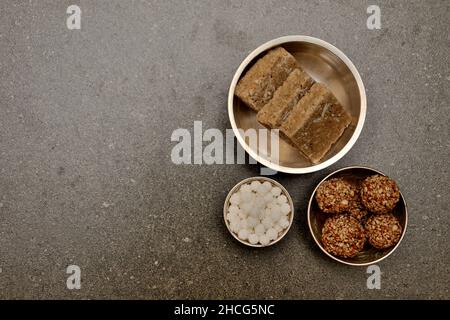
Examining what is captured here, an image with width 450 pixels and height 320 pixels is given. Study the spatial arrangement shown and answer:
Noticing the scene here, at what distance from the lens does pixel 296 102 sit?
1.50 meters

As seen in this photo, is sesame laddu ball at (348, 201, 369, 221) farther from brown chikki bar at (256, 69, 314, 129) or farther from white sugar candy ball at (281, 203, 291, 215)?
brown chikki bar at (256, 69, 314, 129)

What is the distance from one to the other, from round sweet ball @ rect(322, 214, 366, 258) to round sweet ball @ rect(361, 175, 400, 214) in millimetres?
80

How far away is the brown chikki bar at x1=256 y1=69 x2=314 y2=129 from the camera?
148 cm

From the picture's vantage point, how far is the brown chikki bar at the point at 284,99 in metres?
1.48

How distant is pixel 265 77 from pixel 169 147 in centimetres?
42

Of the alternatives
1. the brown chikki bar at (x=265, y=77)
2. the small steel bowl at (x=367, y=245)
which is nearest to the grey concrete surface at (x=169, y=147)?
the small steel bowl at (x=367, y=245)

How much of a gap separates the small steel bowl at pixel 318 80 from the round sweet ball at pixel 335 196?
0.07 meters

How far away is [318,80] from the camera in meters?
1.60

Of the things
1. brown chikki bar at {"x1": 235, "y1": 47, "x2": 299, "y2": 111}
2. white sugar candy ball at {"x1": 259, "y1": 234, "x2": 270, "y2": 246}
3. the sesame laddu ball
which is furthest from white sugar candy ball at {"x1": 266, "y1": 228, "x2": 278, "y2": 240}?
brown chikki bar at {"x1": 235, "y1": 47, "x2": 299, "y2": 111}

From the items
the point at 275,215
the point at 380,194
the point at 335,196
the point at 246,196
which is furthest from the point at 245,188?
the point at 380,194

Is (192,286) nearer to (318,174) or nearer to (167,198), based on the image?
(167,198)

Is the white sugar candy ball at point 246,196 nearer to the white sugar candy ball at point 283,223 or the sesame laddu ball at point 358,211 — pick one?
the white sugar candy ball at point 283,223

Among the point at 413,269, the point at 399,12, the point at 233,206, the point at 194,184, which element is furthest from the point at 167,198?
the point at 399,12
